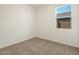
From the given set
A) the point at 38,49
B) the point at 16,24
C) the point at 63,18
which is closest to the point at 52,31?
the point at 63,18

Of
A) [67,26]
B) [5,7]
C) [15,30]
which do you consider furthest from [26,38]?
[67,26]

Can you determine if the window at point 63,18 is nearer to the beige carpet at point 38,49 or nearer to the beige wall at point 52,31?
the beige wall at point 52,31

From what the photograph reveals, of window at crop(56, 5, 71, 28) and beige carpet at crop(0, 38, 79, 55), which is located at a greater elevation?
window at crop(56, 5, 71, 28)

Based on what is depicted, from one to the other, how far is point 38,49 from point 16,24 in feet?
2.15

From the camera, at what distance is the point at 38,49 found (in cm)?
178

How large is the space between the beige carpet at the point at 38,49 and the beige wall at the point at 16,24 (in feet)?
0.36

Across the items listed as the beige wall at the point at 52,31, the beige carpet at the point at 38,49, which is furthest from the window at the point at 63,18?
the beige carpet at the point at 38,49

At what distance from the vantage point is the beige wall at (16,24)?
5.66 ft

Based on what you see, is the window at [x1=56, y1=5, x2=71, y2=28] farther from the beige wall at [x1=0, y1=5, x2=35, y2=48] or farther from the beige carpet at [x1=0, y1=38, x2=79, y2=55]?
the beige wall at [x1=0, y1=5, x2=35, y2=48]

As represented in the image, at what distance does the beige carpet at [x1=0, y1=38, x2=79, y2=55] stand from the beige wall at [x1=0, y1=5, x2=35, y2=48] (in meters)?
0.11

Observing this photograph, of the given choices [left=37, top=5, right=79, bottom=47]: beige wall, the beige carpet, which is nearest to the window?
[left=37, top=5, right=79, bottom=47]: beige wall

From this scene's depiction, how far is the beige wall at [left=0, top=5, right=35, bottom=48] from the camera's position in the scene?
5.66 feet

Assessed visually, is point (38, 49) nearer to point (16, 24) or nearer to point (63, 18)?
point (16, 24)

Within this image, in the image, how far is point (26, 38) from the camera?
189 centimetres
